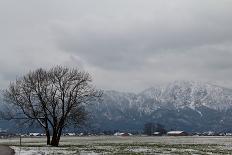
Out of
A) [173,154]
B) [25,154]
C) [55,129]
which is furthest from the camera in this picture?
[55,129]

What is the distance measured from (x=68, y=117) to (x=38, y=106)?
5204 millimetres

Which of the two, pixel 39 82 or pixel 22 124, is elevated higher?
pixel 39 82

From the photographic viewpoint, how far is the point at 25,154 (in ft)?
145

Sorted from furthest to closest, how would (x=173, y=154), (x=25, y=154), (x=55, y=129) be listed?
(x=55, y=129) < (x=173, y=154) < (x=25, y=154)

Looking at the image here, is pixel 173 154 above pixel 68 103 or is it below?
below

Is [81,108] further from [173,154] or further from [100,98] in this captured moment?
[173,154]

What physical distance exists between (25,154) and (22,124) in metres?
28.7

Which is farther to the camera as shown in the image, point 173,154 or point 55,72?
point 55,72

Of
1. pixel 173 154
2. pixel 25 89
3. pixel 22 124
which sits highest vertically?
pixel 25 89

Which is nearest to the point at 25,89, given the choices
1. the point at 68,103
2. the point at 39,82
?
the point at 39,82

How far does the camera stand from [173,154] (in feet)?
155

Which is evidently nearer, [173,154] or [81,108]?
[173,154]

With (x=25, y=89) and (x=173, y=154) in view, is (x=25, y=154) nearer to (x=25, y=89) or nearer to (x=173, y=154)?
(x=173, y=154)

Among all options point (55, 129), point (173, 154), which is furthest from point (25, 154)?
point (55, 129)
